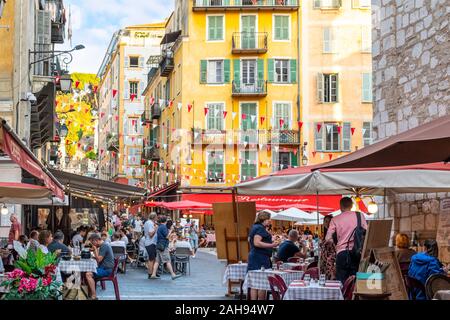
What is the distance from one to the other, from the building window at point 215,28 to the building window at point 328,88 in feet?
20.7

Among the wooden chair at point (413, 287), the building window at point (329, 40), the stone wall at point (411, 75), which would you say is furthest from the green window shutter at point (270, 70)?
the wooden chair at point (413, 287)

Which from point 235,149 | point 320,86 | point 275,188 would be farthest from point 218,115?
point 275,188

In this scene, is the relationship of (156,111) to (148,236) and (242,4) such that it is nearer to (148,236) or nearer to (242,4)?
(242,4)

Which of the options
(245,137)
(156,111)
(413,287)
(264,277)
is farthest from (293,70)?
A: (413,287)

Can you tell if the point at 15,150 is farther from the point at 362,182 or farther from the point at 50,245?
the point at 50,245

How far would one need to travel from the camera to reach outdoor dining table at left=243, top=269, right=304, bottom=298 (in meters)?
11.0

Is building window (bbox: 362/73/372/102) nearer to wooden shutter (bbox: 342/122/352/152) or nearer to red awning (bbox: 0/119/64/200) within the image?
wooden shutter (bbox: 342/122/352/152)

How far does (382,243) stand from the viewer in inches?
375

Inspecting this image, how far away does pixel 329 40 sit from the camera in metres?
46.6

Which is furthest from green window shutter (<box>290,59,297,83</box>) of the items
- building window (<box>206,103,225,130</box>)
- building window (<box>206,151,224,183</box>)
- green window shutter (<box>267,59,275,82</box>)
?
building window (<box>206,151,224,183</box>)

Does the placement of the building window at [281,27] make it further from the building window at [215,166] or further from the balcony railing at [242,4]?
the building window at [215,166]

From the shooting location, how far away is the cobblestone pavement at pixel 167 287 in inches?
598
